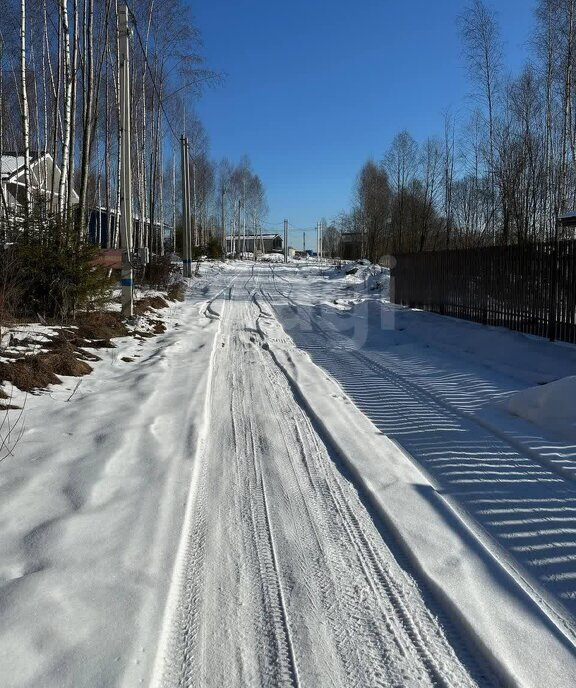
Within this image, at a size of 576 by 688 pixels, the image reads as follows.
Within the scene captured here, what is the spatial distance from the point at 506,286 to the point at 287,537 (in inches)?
392

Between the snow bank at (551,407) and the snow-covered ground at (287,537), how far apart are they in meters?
0.02

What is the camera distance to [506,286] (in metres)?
12.3

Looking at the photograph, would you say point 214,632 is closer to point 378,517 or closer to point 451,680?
point 451,680

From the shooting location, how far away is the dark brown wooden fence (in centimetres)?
1019

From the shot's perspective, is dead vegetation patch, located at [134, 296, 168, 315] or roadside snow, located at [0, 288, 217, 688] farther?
dead vegetation patch, located at [134, 296, 168, 315]

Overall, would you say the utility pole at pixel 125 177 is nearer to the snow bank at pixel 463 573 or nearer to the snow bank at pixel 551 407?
the snow bank at pixel 463 573

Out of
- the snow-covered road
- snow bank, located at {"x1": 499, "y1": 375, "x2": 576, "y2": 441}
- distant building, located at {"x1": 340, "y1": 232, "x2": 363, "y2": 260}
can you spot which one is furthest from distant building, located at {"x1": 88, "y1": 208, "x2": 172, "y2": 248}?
distant building, located at {"x1": 340, "y1": 232, "x2": 363, "y2": 260}

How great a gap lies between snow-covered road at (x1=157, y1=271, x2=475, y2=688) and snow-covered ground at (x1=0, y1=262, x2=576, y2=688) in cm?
1

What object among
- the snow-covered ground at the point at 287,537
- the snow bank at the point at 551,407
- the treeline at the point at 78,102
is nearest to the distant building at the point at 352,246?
the treeline at the point at 78,102

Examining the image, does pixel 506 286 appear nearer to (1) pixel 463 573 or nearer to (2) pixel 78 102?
(1) pixel 463 573

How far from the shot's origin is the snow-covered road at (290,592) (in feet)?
8.36

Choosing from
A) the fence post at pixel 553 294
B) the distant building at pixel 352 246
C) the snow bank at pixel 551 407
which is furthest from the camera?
the distant building at pixel 352 246

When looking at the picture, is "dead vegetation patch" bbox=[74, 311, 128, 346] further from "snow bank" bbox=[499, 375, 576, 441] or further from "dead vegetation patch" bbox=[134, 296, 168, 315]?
"snow bank" bbox=[499, 375, 576, 441]

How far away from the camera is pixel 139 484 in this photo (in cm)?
445
